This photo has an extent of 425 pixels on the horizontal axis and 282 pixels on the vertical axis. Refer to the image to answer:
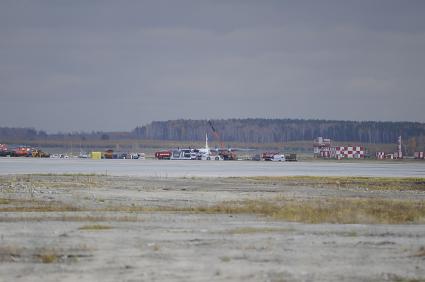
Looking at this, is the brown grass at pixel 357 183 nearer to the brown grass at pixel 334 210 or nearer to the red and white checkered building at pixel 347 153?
the brown grass at pixel 334 210

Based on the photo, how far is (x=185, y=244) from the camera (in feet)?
69.0

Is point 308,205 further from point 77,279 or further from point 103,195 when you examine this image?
point 77,279

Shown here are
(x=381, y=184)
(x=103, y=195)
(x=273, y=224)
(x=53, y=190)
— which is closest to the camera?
(x=273, y=224)

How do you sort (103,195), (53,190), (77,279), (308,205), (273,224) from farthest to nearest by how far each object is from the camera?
(53,190)
(103,195)
(308,205)
(273,224)
(77,279)

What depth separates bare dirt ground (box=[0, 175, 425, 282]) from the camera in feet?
56.9

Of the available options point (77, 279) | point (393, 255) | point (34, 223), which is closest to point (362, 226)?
point (393, 255)

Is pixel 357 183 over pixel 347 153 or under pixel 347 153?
under

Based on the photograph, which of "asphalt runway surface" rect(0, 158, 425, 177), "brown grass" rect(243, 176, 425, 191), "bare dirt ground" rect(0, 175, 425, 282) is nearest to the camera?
"bare dirt ground" rect(0, 175, 425, 282)

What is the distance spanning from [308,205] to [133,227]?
1187 centimetres

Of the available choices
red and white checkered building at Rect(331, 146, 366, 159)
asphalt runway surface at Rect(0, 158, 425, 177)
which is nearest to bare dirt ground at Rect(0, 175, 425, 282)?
asphalt runway surface at Rect(0, 158, 425, 177)

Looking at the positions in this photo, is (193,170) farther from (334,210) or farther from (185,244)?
(185,244)

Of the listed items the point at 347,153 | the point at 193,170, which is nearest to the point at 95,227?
the point at 193,170

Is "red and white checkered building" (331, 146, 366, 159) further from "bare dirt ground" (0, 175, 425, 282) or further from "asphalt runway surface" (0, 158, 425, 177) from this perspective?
"bare dirt ground" (0, 175, 425, 282)

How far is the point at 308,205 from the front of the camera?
113 ft
